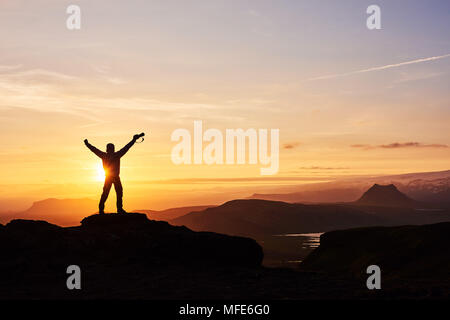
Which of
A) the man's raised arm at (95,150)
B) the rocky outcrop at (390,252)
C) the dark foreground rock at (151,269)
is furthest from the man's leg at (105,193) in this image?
the rocky outcrop at (390,252)

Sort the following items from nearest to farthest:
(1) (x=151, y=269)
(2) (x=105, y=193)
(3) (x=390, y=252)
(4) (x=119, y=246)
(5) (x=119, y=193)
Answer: (1) (x=151, y=269)
(4) (x=119, y=246)
(2) (x=105, y=193)
(5) (x=119, y=193)
(3) (x=390, y=252)

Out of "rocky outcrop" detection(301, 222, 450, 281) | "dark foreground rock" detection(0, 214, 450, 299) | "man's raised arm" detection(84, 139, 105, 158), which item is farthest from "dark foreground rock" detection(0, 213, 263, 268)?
"rocky outcrop" detection(301, 222, 450, 281)

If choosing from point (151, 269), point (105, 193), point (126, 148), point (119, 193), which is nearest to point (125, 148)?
point (126, 148)

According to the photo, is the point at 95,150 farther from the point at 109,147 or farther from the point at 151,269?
the point at 151,269

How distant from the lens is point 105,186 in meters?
23.5

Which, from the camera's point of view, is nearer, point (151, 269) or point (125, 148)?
point (151, 269)

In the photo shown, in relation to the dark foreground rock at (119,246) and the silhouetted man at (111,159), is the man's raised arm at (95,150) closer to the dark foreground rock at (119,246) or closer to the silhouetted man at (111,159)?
the silhouetted man at (111,159)

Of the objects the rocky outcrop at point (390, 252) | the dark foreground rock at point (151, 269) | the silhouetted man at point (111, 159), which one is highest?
the silhouetted man at point (111, 159)

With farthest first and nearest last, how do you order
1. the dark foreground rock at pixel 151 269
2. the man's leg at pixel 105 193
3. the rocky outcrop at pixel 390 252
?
the rocky outcrop at pixel 390 252
the man's leg at pixel 105 193
the dark foreground rock at pixel 151 269
